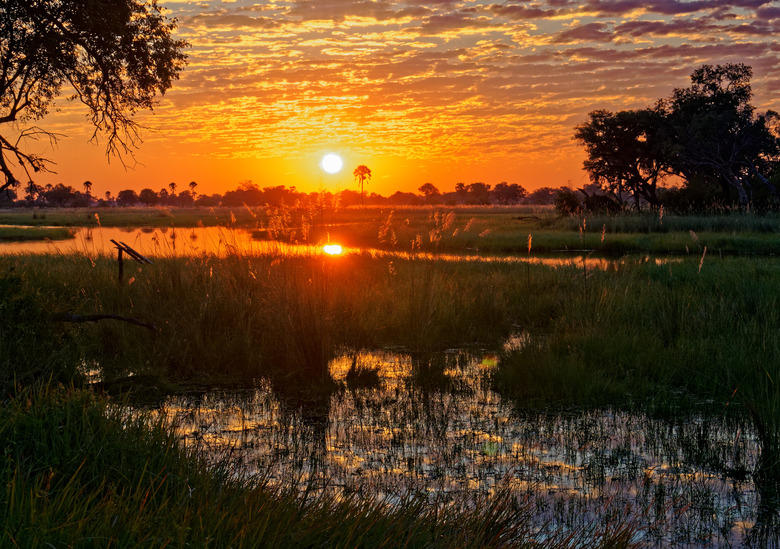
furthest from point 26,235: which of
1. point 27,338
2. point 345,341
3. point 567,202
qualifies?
point 27,338

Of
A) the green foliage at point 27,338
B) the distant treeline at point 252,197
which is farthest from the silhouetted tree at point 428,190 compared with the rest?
the green foliage at point 27,338

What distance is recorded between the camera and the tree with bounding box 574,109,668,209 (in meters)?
41.6

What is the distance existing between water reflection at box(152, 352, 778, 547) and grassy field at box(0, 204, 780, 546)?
39 centimetres

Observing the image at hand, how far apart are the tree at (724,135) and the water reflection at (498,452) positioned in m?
35.0

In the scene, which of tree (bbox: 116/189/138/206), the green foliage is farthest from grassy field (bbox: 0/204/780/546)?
tree (bbox: 116/189/138/206)

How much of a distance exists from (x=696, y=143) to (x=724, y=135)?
1947 mm

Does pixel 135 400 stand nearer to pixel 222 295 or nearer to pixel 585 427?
pixel 222 295

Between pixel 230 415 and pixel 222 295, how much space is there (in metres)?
3.18

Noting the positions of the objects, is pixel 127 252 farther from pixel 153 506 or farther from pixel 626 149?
pixel 626 149

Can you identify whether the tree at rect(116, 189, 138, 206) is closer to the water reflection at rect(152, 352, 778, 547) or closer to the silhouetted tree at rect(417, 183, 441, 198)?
the silhouetted tree at rect(417, 183, 441, 198)

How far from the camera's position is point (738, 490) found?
504 centimetres

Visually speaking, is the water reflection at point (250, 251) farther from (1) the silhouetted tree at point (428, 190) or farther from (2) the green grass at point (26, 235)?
(1) the silhouetted tree at point (428, 190)

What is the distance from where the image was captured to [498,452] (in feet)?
19.0

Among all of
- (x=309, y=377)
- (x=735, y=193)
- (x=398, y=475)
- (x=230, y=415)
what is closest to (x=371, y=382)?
(x=309, y=377)
